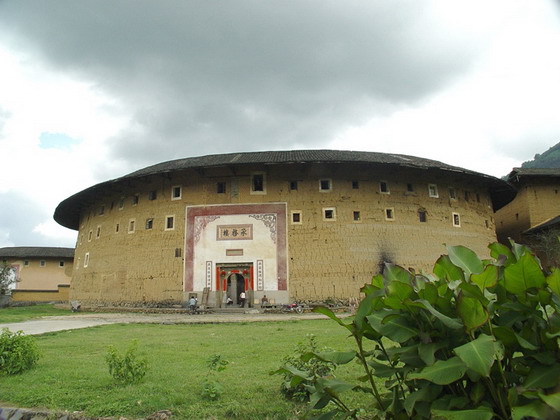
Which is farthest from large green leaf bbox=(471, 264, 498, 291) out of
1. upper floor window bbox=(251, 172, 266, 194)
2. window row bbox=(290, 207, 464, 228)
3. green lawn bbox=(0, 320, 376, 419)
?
upper floor window bbox=(251, 172, 266, 194)

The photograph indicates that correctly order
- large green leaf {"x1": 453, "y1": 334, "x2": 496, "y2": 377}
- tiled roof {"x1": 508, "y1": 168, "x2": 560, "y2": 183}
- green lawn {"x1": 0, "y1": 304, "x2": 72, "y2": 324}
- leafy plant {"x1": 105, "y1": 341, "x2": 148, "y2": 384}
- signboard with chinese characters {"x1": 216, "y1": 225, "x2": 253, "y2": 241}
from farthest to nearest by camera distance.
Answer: tiled roof {"x1": 508, "y1": 168, "x2": 560, "y2": 183}
signboard with chinese characters {"x1": 216, "y1": 225, "x2": 253, "y2": 241}
green lawn {"x1": 0, "y1": 304, "x2": 72, "y2": 324}
leafy plant {"x1": 105, "y1": 341, "x2": 148, "y2": 384}
large green leaf {"x1": 453, "y1": 334, "x2": 496, "y2": 377}

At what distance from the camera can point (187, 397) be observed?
13.4 ft

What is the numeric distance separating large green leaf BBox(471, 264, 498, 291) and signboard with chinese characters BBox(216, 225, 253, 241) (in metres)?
18.2

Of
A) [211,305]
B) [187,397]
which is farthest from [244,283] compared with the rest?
[187,397]

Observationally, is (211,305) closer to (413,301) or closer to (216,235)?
(216,235)

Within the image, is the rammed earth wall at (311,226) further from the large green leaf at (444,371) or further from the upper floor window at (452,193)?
the large green leaf at (444,371)

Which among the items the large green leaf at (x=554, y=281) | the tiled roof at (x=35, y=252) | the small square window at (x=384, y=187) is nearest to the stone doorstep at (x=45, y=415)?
the large green leaf at (x=554, y=281)

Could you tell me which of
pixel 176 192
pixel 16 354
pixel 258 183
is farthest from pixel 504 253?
pixel 176 192

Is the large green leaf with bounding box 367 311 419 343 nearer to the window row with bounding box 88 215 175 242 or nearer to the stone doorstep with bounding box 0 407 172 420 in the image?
the stone doorstep with bounding box 0 407 172 420

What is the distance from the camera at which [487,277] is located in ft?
5.16

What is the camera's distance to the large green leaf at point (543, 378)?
1.42m

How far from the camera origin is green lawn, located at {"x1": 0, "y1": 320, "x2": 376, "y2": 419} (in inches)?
148

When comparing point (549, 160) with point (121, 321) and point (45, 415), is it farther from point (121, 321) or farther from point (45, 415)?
point (45, 415)

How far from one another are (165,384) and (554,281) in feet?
13.8
